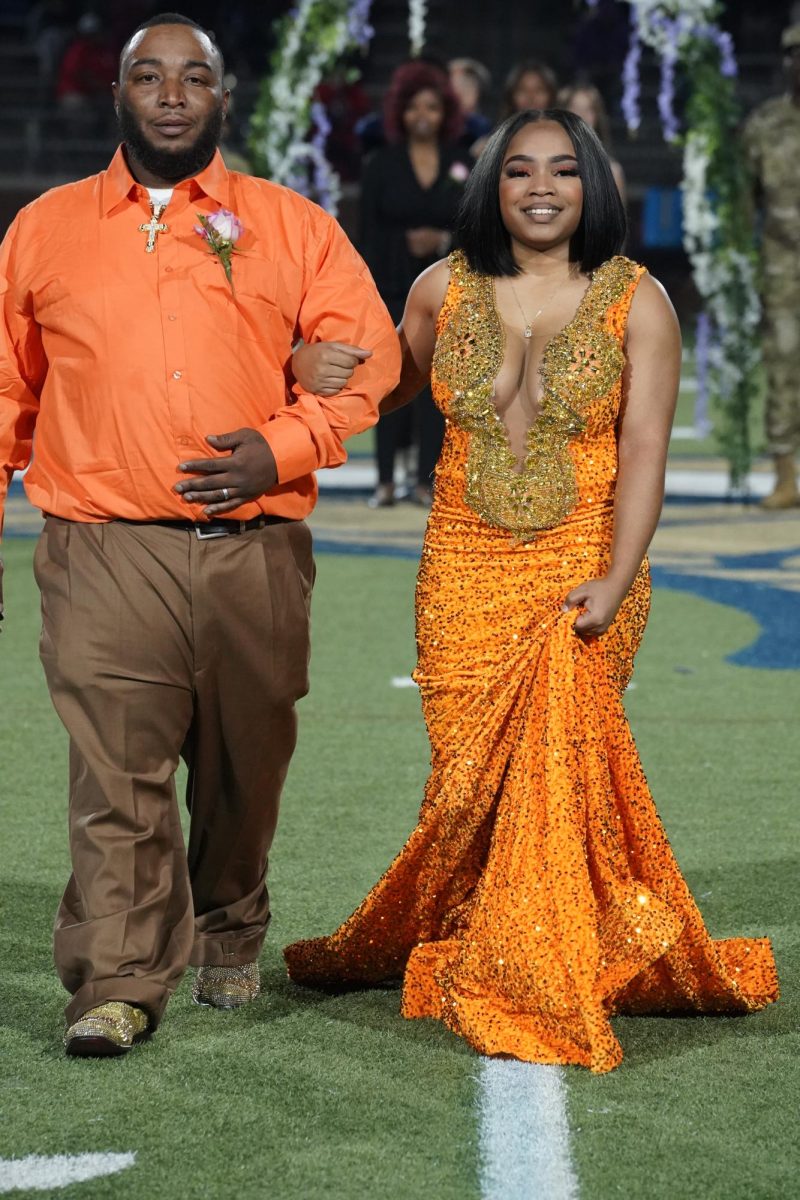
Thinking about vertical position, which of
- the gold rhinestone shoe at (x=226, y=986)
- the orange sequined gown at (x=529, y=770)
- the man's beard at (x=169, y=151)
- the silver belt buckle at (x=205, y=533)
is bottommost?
the gold rhinestone shoe at (x=226, y=986)

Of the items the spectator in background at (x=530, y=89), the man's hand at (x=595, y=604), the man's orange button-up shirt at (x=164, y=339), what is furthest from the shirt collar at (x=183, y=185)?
the spectator in background at (x=530, y=89)

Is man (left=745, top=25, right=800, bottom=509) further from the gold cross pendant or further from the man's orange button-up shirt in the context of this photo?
the gold cross pendant

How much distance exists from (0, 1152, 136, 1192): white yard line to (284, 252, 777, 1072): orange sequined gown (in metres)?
0.85

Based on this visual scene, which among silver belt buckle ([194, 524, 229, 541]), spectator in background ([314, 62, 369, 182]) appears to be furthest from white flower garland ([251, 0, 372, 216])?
silver belt buckle ([194, 524, 229, 541])

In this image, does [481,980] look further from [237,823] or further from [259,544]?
[259,544]

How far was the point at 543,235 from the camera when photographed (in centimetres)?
438

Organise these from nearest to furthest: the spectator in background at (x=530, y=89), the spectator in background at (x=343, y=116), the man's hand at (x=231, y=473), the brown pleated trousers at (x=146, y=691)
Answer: the man's hand at (x=231, y=473) → the brown pleated trousers at (x=146, y=691) → the spectator in background at (x=530, y=89) → the spectator in background at (x=343, y=116)

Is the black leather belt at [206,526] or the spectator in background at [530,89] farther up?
the spectator in background at [530,89]

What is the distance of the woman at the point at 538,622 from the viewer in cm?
420

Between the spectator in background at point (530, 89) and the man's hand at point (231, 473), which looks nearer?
the man's hand at point (231, 473)

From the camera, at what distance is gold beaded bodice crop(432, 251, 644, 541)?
171 inches

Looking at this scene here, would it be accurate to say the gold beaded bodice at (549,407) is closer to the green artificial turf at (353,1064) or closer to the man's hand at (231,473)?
the man's hand at (231,473)

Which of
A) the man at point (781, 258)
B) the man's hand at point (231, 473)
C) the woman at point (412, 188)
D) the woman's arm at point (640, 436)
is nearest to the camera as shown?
the man's hand at point (231, 473)

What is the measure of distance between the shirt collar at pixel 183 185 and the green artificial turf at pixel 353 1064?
1.58m
